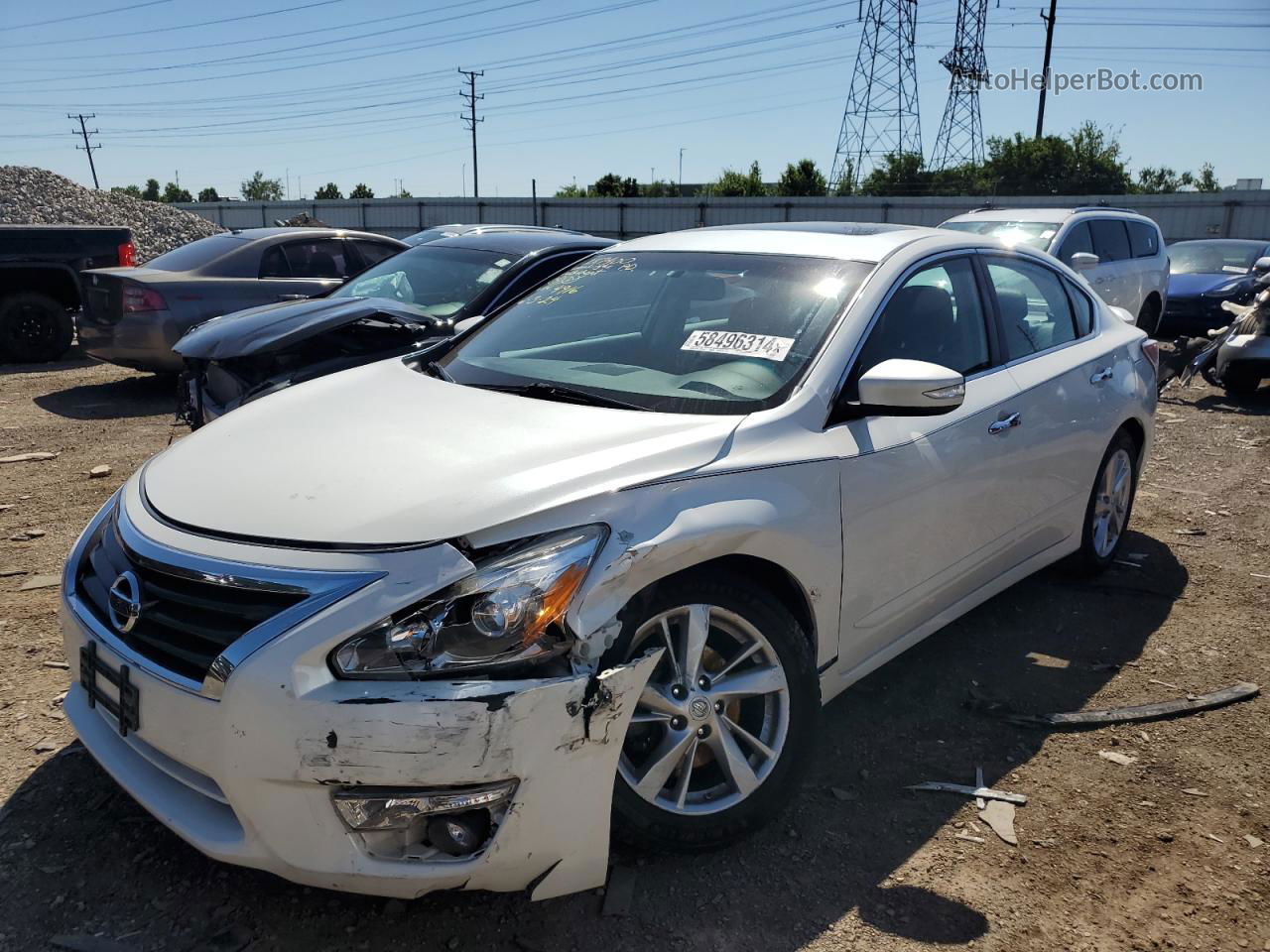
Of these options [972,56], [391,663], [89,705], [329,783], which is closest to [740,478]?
[391,663]

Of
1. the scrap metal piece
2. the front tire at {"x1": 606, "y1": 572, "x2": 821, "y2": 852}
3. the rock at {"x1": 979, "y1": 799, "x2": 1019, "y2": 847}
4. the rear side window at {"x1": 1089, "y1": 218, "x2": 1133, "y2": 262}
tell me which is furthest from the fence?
the front tire at {"x1": 606, "y1": 572, "x2": 821, "y2": 852}

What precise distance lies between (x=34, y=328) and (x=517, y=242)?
6.70 metres

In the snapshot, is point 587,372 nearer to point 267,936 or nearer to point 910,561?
point 910,561

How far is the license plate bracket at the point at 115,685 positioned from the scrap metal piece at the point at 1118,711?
A: 9.00ft

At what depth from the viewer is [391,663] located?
2.17m

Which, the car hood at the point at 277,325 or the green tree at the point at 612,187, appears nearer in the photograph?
the car hood at the point at 277,325

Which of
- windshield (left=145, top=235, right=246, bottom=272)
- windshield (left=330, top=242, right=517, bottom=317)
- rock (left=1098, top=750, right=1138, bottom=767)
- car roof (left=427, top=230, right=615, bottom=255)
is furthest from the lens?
windshield (left=145, top=235, right=246, bottom=272)

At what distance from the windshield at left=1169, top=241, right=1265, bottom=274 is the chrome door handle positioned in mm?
11866

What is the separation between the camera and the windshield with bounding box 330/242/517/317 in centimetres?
700

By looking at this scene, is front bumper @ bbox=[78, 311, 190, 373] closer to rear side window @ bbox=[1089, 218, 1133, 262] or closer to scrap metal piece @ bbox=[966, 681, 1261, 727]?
scrap metal piece @ bbox=[966, 681, 1261, 727]

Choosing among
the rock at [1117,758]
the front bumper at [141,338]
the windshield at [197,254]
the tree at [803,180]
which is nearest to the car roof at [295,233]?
the windshield at [197,254]

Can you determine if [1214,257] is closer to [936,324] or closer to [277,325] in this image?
[936,324]

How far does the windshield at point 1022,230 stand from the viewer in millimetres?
10560

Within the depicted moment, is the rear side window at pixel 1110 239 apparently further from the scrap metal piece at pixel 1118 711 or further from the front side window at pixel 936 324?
the scrap metal piece at pixel 1118 711
